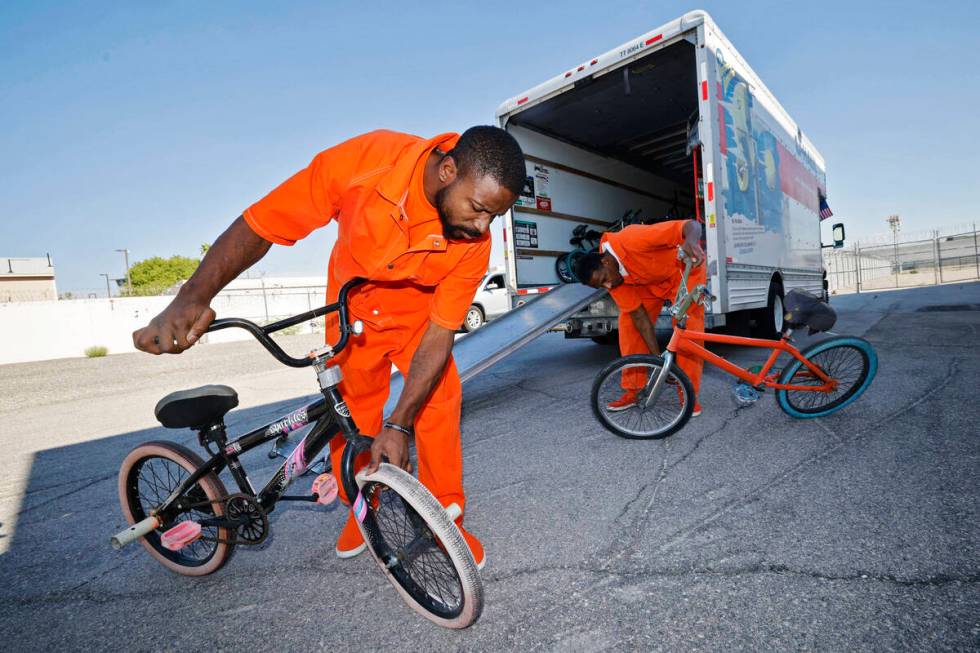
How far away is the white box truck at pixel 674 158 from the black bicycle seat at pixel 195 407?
4.25m

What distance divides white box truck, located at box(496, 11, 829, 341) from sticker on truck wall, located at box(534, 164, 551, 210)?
15 millimetres

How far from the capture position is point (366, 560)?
2291mm

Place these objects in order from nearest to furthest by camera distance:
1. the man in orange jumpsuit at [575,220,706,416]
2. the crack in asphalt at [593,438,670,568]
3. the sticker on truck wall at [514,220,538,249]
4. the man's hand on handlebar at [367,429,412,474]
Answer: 1. the man's hand on handlebar at [367,429,412,474]
2. the crack in asphalt at [593,438,670,568]
3. the man in orange jumpsuit at [575,220,706,416]
4. the sticker on truck wall at [514,220,538,249]

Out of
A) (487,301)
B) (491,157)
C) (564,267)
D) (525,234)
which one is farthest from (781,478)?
(487,301)

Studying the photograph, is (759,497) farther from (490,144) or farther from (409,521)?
(490,144)

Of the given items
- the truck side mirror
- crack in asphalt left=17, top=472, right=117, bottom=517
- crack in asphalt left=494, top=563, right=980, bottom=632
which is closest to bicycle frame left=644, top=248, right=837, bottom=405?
crack in asphalt left=494, top=563, right=980, bottom=632

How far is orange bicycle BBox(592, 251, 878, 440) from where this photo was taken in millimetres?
3521

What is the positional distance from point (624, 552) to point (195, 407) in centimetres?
193

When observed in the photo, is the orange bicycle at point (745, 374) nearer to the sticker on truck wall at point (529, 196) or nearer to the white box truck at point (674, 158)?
the white box truck at point (674, 158)

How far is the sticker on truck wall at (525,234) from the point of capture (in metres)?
6.34

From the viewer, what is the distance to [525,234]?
21.2 ft

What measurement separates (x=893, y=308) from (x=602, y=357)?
28.6 ft

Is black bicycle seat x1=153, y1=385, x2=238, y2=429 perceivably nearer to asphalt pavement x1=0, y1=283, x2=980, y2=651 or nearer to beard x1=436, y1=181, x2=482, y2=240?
asphalt pavement x1=0, y1=283, x2=980, y2=651

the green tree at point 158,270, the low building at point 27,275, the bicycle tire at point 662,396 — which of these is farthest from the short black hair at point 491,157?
the green tree at point 158,270
